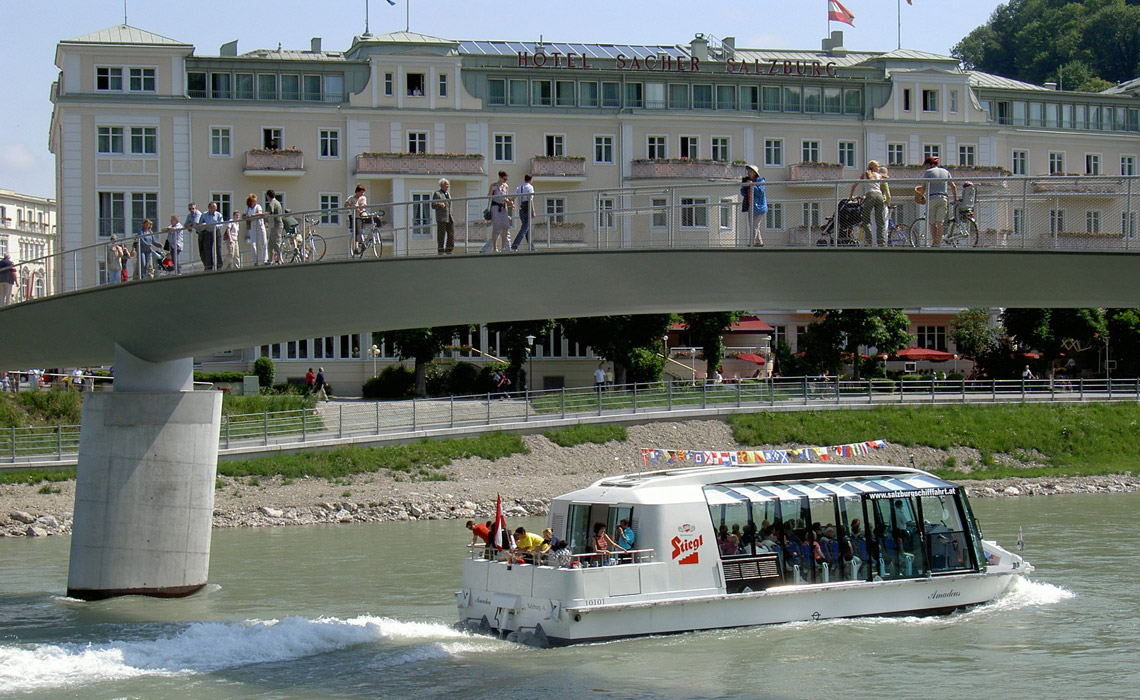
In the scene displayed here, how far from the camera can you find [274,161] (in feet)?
199

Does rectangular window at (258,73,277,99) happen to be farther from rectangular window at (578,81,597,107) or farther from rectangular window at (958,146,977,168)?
rectangular window at (958,146,977,168)

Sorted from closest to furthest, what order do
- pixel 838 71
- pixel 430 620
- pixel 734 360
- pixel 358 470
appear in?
1. pixel 430 620
2. pixel 358 470
3. pixel 734 360
4. pixel 838 71

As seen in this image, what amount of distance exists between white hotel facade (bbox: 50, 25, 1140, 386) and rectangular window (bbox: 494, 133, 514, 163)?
0.17ft

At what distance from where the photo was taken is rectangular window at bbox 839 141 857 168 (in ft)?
219

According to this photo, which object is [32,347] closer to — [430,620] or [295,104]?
[430,620]

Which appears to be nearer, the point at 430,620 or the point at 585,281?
the point at 585,281

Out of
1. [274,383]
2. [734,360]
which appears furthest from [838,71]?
[274,383]

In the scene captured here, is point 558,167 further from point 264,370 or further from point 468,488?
point 468,488

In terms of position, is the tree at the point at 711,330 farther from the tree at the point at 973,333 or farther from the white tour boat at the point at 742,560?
the white tour boat at the point at 742,560

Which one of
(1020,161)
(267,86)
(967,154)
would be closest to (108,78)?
(267,86)

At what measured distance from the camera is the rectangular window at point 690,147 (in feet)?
212

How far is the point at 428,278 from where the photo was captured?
22.2 m

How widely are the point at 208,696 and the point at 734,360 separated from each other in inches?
1830

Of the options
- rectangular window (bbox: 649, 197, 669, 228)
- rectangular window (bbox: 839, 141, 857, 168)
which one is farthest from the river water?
rectangular window (bbox: 839, 141, 857, 168)
